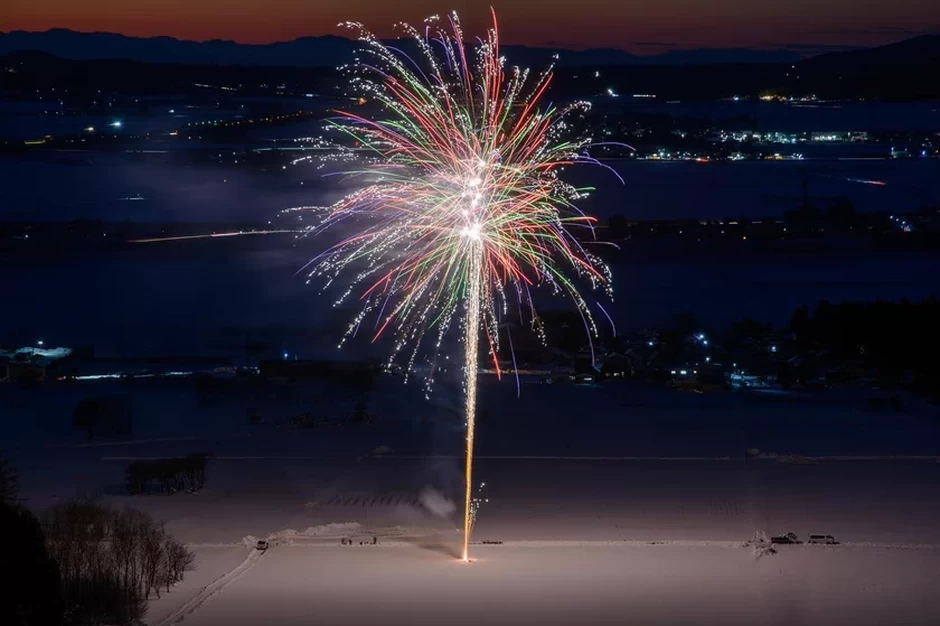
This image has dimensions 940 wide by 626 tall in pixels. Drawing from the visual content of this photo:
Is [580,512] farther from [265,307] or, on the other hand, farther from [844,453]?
[265,307]

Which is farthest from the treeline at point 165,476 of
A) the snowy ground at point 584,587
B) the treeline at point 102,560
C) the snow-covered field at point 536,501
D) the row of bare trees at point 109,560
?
the snowy ground at point 584,587

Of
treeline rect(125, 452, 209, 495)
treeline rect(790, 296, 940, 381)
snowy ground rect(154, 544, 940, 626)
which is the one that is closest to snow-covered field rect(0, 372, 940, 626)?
snowy ground rect(154, 544, 940, 626)

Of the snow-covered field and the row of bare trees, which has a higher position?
the row of bare trees

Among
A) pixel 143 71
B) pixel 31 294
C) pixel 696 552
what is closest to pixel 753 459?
pixel 696 552

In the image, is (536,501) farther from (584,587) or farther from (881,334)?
(881,334)

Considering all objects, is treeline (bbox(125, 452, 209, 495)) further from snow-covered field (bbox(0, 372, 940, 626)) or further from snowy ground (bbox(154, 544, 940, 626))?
snowy ground (bbox(154, 544, 940, 626))

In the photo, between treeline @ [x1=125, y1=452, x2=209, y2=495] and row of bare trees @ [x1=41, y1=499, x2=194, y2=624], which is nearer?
row of bare trees @ [x1=41, y1=499, x2=194, y2=624]
